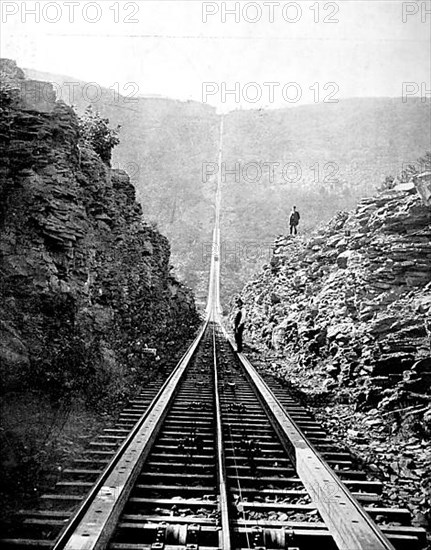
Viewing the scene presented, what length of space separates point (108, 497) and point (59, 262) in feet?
18.2

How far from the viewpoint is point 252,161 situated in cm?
8625

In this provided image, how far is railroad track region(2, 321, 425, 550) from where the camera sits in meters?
4.25

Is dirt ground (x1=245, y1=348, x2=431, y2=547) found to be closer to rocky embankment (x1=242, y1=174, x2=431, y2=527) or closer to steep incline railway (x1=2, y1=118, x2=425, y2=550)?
rocky embankment (x1=242, y1=174, x2=431, y2=527)

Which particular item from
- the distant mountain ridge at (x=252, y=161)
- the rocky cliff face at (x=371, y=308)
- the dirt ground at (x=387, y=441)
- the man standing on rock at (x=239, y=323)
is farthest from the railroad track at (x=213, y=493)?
the distant mountain ridge at (x=252, y=161)

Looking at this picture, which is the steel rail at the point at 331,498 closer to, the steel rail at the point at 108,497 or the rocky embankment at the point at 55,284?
the steel rail at the point at 108,497

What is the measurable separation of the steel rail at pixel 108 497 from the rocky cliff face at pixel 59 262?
168 centimetres

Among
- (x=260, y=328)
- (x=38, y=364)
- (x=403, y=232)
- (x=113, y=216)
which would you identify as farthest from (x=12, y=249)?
(x=260, y=328)

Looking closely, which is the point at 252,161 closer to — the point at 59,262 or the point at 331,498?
the point at 59,262

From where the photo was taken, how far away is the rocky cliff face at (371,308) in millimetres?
9008

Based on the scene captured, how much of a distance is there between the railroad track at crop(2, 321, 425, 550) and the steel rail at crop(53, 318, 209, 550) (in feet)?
0.04

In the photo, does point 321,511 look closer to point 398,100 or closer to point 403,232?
point 403,232

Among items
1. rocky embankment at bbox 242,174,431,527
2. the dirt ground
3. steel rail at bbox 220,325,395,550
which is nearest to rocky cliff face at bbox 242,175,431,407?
rocky embankment at bbox 242,174,431,527

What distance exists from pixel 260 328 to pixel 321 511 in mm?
19098

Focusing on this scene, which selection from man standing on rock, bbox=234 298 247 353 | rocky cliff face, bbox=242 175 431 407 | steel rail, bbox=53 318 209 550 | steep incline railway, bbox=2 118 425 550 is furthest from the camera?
man standing on rock, bbox=234 298 247 353
